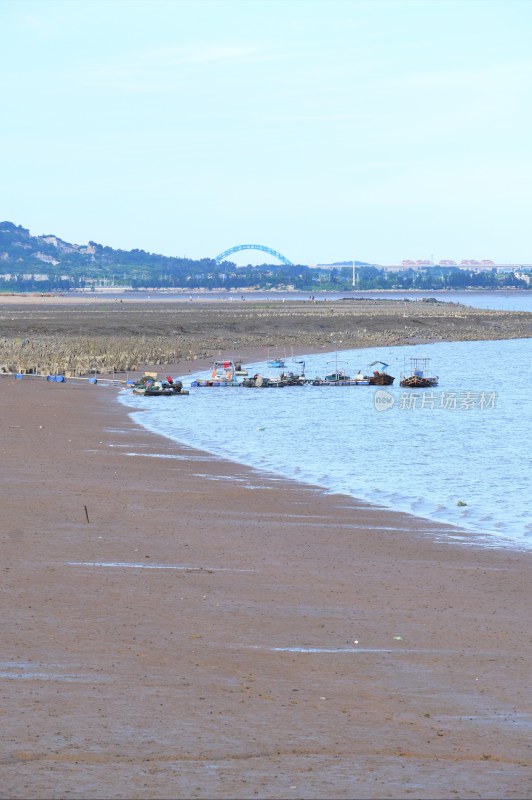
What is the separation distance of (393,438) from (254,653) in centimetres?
2646

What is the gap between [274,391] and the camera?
2302 inches

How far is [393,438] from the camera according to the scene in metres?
38.4

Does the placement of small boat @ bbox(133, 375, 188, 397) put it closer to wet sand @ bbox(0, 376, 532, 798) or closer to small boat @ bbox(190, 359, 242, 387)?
small boat @ bbox(190, 359, 242, 387)

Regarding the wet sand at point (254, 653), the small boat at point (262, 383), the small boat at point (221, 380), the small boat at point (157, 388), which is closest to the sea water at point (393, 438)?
the small boat at point (157, 388)

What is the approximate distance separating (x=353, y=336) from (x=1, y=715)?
100215 mm

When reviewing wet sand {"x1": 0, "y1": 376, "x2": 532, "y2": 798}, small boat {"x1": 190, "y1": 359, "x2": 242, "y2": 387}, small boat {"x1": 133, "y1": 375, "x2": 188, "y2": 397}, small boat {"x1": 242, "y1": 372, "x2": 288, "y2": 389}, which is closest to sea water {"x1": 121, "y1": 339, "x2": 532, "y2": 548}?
small boat {"x1": 133, "y1": 375, "x2": 188, "y2": 397}

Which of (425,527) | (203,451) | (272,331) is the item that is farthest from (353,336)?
(425,527)

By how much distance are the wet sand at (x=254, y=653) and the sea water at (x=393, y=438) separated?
2.71 metres

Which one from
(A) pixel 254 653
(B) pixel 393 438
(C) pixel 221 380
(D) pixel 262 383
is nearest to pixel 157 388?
(C) pixel 221 380

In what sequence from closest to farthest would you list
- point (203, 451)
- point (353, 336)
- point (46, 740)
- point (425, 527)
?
point (46, 740)
point (425, 527)
point (203, 451)
point (353, 336)

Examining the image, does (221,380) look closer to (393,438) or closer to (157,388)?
(157,388)

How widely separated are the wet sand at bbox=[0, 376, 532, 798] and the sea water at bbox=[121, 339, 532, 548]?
2713 mm

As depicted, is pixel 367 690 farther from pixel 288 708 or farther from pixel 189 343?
pixel 189 343

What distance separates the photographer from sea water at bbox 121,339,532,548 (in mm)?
24922
